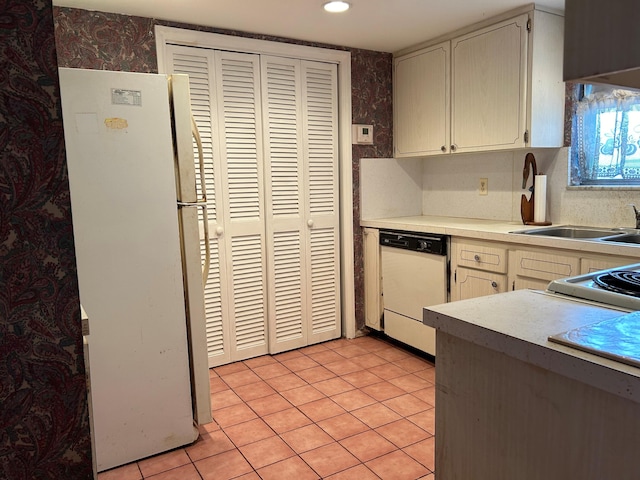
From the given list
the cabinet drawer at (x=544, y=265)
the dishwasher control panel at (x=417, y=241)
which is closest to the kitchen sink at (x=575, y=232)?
the cabinet drawer at (x=544, y=265)

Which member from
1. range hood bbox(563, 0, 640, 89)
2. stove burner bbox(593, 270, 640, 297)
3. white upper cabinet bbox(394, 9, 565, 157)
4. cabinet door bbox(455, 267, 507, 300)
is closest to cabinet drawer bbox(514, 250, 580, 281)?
cabinet door bbox(455, 267, 507, 300)

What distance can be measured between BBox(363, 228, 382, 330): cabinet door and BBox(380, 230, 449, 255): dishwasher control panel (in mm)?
106

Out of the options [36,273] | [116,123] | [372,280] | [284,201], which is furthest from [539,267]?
[36,273]

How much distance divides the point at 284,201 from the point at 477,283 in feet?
4.54

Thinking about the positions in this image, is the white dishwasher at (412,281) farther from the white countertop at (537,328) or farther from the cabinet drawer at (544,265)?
the white countertop at (537,328)

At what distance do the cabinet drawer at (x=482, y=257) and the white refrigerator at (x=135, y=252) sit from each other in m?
1.55

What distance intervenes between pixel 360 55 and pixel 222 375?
245cm

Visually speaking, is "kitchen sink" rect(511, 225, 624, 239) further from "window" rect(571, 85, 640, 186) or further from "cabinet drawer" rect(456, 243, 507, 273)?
"window" rect(571, 85, 640, 186)

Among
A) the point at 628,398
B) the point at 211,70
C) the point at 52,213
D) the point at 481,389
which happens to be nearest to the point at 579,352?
the point at 628,398

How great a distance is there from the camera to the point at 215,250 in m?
3.19

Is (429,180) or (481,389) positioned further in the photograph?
(429,180)

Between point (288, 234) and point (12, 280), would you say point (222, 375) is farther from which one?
point (12, 280)

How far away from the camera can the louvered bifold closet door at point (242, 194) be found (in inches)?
124

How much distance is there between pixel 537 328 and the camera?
1185mm
